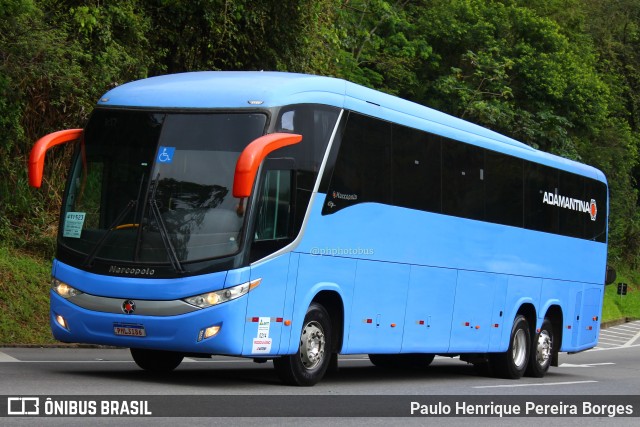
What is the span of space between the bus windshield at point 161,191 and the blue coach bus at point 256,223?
0.02 meters

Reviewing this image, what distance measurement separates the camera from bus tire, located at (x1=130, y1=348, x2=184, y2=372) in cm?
1623

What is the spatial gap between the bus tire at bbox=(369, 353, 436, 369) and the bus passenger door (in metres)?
6.61

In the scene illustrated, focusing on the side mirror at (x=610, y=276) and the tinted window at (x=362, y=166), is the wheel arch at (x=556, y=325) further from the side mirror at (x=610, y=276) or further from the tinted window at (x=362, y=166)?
the tinted window at (x=362, y=166)

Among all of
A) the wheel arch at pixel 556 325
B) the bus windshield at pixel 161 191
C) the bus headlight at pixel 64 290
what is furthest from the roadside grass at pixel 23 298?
the wheel arch at pixel 556 325

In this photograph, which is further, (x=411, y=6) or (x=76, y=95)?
(x=411, y=6)

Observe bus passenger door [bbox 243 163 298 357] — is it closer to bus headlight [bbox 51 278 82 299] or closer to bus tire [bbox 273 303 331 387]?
bus tire [bbox 273 303 331 387]

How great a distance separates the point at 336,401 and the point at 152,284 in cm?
237

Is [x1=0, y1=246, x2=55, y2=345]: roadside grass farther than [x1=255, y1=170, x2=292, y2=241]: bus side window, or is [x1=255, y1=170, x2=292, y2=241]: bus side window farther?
[x1=0, y1=246, x2=55, y2=345]: roadside grass

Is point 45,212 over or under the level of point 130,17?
under

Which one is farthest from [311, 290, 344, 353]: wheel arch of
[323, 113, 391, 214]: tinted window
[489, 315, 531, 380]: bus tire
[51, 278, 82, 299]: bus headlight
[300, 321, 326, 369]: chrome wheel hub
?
[489, 315, 531, 380]: bus tire

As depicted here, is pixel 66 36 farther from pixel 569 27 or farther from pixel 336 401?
pixel 569 27

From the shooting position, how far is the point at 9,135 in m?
25.2

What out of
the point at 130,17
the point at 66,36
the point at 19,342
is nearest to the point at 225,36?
the point at 130,17

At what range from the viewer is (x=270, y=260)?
46.6 feet
